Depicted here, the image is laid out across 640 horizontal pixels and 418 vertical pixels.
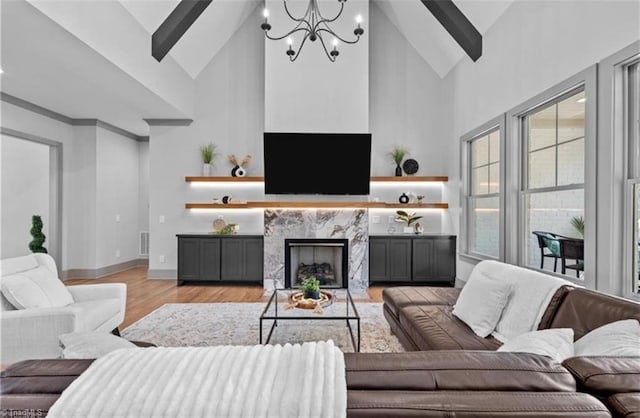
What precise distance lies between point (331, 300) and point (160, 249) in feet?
13.4

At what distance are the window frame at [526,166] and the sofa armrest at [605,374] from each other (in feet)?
7.03

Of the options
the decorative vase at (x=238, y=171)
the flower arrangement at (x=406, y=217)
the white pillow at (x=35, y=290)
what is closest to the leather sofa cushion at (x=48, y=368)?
the white pillow at (x=35, y=290)

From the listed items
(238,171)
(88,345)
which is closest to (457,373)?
(88,345)

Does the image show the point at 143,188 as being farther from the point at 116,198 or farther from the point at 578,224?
the point at 578,224

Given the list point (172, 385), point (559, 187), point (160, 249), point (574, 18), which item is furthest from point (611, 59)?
point (160, 249)

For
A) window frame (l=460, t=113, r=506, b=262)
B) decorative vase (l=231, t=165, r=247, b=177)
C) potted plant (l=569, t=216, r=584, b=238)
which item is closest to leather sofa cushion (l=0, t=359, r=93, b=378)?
potted plant (l=569, t=216, r=584, b=238)

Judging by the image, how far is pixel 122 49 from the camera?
3.99 m

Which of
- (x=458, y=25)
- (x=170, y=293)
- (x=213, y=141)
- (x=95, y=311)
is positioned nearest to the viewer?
(x=95, y=311)

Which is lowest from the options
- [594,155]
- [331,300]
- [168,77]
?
[331,300]

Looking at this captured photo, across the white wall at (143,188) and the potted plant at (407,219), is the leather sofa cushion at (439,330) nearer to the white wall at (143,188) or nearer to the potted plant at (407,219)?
the potted plant at (407,219)

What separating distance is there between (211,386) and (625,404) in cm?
103

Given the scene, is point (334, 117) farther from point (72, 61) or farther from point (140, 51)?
point (72, 61)

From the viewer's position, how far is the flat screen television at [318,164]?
18.2ft

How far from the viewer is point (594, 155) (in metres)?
2.77
